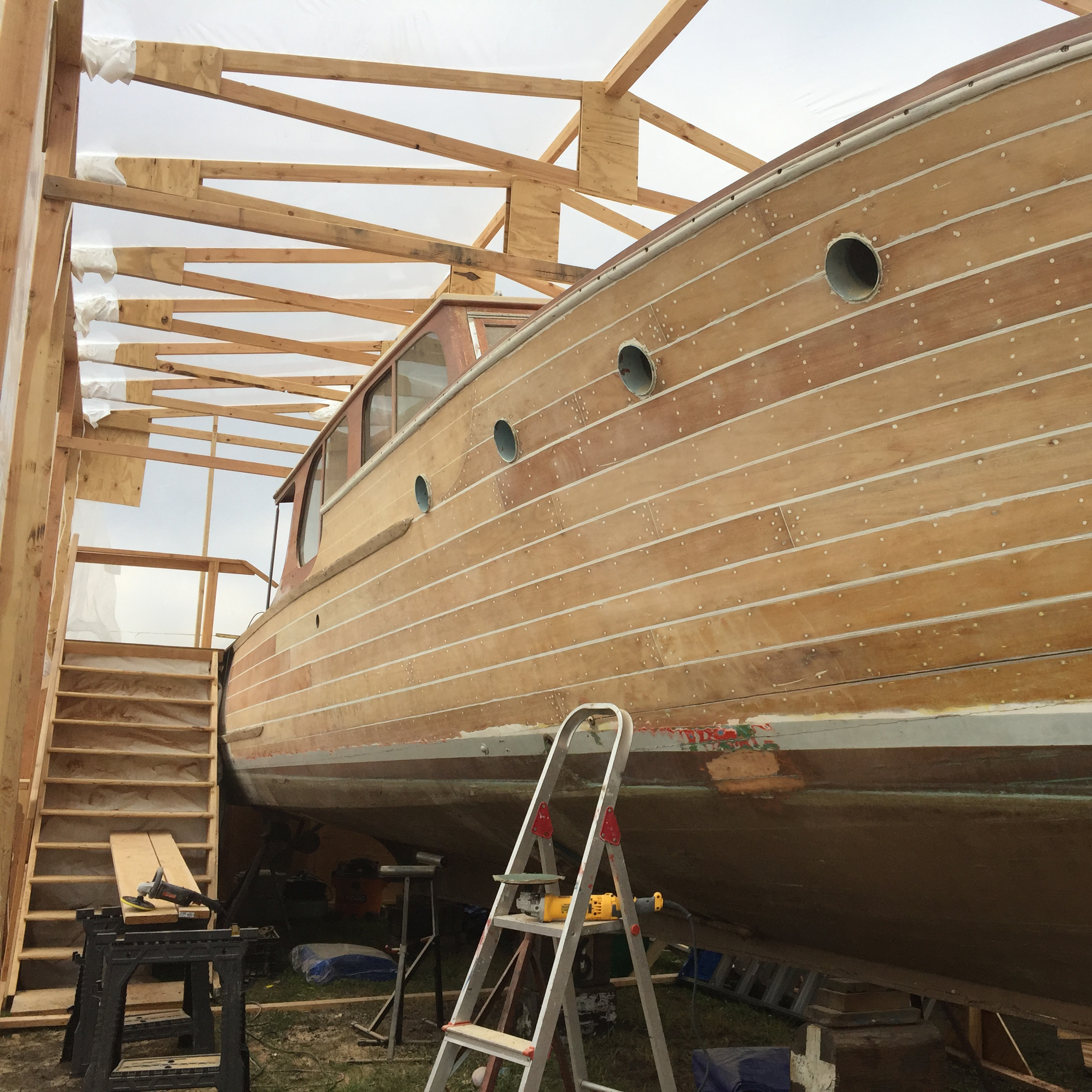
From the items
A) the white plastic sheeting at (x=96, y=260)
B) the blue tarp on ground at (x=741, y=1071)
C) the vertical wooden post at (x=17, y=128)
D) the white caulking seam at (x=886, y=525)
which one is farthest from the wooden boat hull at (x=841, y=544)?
the white plastic sheeting at (x=96, y=260)

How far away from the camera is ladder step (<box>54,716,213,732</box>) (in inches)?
260

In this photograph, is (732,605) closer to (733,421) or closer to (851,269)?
(733,421)

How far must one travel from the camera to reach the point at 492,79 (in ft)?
18.5

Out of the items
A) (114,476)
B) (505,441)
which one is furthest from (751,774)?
(114,476)

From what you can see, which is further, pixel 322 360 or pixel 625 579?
pixel 322 360

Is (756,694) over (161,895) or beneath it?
over

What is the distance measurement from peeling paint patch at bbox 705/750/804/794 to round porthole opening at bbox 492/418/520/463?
1293mm

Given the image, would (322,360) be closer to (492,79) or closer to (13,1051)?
(492,79)

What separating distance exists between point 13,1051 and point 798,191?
4.83 m

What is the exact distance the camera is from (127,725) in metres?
6.88

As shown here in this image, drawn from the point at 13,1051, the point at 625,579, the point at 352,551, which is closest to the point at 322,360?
the point at 352,551

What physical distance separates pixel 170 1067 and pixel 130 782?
10.0ft

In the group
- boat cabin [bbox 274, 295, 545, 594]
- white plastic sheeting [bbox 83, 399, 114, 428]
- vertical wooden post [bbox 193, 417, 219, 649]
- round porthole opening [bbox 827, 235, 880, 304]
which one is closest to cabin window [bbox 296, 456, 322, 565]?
boat cabin [bbox 274, 295, 545, 594]

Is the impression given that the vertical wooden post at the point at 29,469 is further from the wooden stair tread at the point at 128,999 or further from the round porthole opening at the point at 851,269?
the round porthole opening at the point at 851,269
